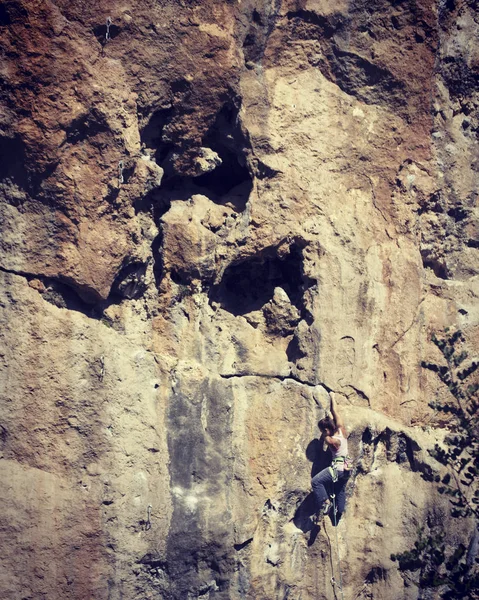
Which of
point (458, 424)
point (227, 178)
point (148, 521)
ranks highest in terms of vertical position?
point (227, 178)

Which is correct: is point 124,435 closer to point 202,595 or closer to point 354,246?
point 202,595

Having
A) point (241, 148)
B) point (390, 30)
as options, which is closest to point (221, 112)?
point (241, 148)

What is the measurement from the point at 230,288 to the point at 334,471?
227 cm

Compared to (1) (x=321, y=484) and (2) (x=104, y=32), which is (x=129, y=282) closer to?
(2) (x=104, y=32)

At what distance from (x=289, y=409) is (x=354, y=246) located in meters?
1.91

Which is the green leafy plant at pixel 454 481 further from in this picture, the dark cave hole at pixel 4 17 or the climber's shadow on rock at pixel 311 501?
the dark cave hole at pixel 4 17

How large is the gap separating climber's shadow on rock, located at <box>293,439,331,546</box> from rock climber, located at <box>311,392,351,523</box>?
0.24 ft

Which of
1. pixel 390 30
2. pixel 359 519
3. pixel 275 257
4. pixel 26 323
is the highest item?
pixel 390 30

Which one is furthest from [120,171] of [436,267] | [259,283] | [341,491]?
[341,491]

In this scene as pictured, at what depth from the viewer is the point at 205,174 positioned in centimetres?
853

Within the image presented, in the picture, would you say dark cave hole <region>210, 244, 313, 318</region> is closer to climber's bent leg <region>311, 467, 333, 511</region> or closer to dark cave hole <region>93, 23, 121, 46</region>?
climber's bent leg <region>311, 467, 333, 511</region>

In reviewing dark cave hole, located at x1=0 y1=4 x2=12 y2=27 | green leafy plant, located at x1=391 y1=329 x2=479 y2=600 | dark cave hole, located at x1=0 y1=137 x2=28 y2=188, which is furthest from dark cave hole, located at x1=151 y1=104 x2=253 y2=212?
green leafy plant, located at x1=391 y1=329 x2=479 y2=600

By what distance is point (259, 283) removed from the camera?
8.63 m

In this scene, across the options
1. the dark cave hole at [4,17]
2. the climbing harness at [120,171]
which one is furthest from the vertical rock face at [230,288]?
the climbing harness at [120,171]
